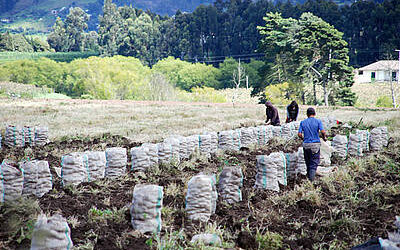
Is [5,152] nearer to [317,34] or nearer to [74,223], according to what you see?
[74,223]

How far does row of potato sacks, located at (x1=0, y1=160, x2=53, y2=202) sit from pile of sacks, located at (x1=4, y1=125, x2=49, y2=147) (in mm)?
5387

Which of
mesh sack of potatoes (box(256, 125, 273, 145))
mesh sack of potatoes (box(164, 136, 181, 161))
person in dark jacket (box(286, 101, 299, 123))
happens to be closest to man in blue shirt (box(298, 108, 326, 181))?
mesh sack of potatoes (box(164, 136, 181, 161))

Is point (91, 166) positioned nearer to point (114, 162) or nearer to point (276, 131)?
point (114, 162)

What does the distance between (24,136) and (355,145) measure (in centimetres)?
919

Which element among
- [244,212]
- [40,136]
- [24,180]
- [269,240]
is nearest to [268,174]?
[244,212]

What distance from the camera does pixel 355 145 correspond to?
9.99 meters

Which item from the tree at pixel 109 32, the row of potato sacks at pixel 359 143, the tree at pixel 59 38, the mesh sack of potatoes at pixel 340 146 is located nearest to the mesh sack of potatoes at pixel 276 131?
the row of potato sacks at pixel 359 143

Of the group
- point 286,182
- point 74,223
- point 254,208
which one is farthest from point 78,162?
point 286,182

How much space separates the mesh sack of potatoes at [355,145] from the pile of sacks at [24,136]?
28.2 feet

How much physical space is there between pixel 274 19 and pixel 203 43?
142 feet

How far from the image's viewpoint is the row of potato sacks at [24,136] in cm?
1111

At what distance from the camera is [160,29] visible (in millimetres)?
88812

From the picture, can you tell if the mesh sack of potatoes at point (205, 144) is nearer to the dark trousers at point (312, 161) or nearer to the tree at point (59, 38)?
the dark trousers at point (312, 161)

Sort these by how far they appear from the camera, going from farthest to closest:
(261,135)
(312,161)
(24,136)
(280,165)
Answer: (261,135), (24,136), (312,161), (280,165)
